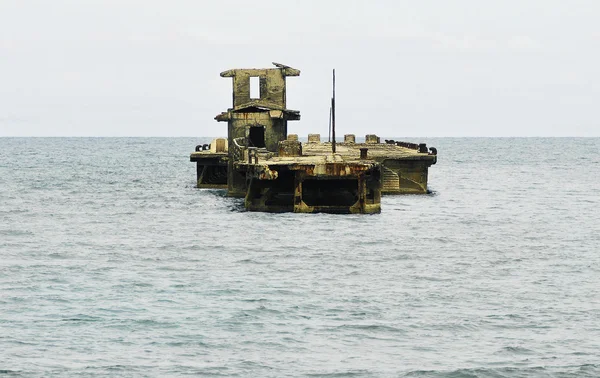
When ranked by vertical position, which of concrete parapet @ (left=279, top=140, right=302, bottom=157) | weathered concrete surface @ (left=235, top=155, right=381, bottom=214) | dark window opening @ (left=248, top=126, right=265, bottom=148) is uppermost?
dark window opening @ (left=248, top=126, right=265, bottom=148)

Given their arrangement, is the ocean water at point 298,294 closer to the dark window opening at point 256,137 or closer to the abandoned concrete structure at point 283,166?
the abandoned concrete structure at point 283,166

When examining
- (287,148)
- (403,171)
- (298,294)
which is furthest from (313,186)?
(298,294)

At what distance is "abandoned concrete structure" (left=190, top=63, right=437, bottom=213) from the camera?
3862 cm

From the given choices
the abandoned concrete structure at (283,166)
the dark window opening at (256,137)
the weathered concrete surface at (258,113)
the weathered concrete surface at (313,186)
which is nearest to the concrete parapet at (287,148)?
the abandoned concrete structure at (283,166)

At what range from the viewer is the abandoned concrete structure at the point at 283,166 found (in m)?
38.6

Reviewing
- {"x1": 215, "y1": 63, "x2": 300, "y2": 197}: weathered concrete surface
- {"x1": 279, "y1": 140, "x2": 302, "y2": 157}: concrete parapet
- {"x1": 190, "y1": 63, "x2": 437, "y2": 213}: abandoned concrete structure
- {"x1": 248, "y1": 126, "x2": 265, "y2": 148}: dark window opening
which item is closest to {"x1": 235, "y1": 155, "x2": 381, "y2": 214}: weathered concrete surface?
{"x1": 190, "y1": 63, "x2": 437, "y2": 213}: abandoned concrete structure

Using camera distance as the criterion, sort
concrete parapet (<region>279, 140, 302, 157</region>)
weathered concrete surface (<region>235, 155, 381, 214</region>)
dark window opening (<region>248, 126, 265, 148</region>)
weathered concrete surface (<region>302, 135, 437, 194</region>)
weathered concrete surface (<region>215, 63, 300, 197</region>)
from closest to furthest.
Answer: weathered concrete surface (<region>235, 155, 381, 214</region>), concrete parapet (<region>279, 140, 302, 157</region>), weathered concrete surface (<region>215, 63, 300, 197</region>), dark window opening (<region>248, 126, 265, 148</region>), weathered concrete surface (<region>302, 135, 437, 194</region>)

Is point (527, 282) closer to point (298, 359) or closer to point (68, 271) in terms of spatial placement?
point (298, 359)

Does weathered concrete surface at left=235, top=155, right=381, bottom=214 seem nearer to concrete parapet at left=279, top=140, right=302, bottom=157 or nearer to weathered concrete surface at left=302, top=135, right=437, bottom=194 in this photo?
concrete parapet at left=279, top=140, right=302, bottom=157

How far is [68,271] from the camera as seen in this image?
26.8m

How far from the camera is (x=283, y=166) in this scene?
38.4 meters

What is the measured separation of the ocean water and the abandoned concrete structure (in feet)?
4.44

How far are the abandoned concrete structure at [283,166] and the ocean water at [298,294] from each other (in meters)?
1.35

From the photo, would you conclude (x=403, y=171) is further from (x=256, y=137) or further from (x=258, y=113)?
(x=258, y=113)
